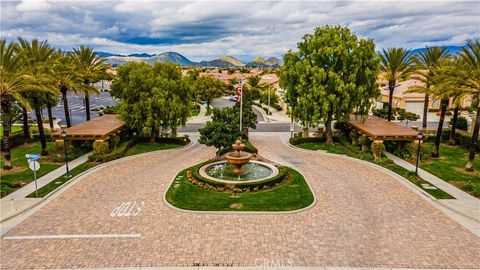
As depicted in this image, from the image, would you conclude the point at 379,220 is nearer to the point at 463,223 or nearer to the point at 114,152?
the point at 463,223

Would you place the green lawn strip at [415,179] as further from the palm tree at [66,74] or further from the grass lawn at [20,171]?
the palm tree at [66,74]

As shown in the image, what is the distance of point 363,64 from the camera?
3170 centimetres

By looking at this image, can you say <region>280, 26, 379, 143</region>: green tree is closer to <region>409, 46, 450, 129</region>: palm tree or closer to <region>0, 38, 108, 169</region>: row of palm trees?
<region>409, 46, 450, 129</region>: palm tree

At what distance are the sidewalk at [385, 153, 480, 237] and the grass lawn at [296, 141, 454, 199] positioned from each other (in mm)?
640

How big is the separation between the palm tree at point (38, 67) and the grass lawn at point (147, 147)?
7.61m

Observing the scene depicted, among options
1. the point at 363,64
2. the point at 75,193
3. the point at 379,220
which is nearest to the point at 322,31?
the point at 363,64

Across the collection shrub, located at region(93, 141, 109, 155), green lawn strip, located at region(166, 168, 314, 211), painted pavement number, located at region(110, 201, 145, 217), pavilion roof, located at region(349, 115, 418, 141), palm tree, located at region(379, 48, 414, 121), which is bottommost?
painted pavement number, located at region(110, 201, 145, 217)

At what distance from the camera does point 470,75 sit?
24.9m

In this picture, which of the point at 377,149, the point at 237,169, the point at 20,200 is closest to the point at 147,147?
the point at 237,169

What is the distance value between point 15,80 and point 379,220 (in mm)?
26345

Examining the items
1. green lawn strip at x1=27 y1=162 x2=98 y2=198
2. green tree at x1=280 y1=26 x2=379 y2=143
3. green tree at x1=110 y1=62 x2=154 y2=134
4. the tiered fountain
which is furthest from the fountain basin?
green tree at x1=110 y1=62 x2=154 y2=134

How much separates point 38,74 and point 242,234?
21.6 metres

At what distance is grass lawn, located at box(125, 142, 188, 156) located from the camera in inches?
1261

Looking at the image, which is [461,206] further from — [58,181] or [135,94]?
[135,94]
